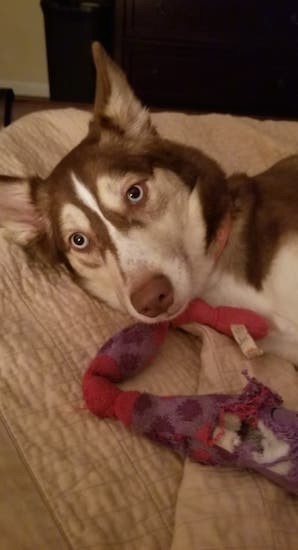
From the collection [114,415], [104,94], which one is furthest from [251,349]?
[104,94]

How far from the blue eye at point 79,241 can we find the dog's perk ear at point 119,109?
1.43ft

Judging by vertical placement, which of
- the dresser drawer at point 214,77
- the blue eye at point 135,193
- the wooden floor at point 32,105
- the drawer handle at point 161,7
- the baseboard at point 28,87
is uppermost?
the drawer handle at point 161,7

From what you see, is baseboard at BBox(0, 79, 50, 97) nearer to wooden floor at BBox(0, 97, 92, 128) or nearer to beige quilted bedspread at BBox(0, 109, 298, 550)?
wooden floor at BBox(0, 97, 92, 128)

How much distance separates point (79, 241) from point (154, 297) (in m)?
0.45

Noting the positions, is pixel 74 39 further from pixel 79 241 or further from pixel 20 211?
pixel 79 241

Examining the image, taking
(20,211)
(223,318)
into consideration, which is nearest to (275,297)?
(223,318)

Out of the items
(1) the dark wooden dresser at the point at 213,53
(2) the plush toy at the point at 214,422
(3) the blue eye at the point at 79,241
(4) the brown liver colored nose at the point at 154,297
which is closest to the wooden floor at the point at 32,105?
(1) the dark wooden dresser at the point at 213,53

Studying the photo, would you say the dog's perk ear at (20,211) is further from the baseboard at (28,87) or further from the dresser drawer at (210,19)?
the baseboard at (28,87)

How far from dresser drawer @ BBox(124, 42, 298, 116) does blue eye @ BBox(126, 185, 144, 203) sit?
374 cm

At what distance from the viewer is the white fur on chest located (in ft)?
6.02

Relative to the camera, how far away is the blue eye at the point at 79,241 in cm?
186

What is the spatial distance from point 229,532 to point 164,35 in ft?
15.4

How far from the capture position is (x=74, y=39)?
5.05 meters

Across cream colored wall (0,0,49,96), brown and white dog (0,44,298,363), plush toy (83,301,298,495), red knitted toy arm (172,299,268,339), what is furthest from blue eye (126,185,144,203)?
cream colored wall (0,0,49,96)
